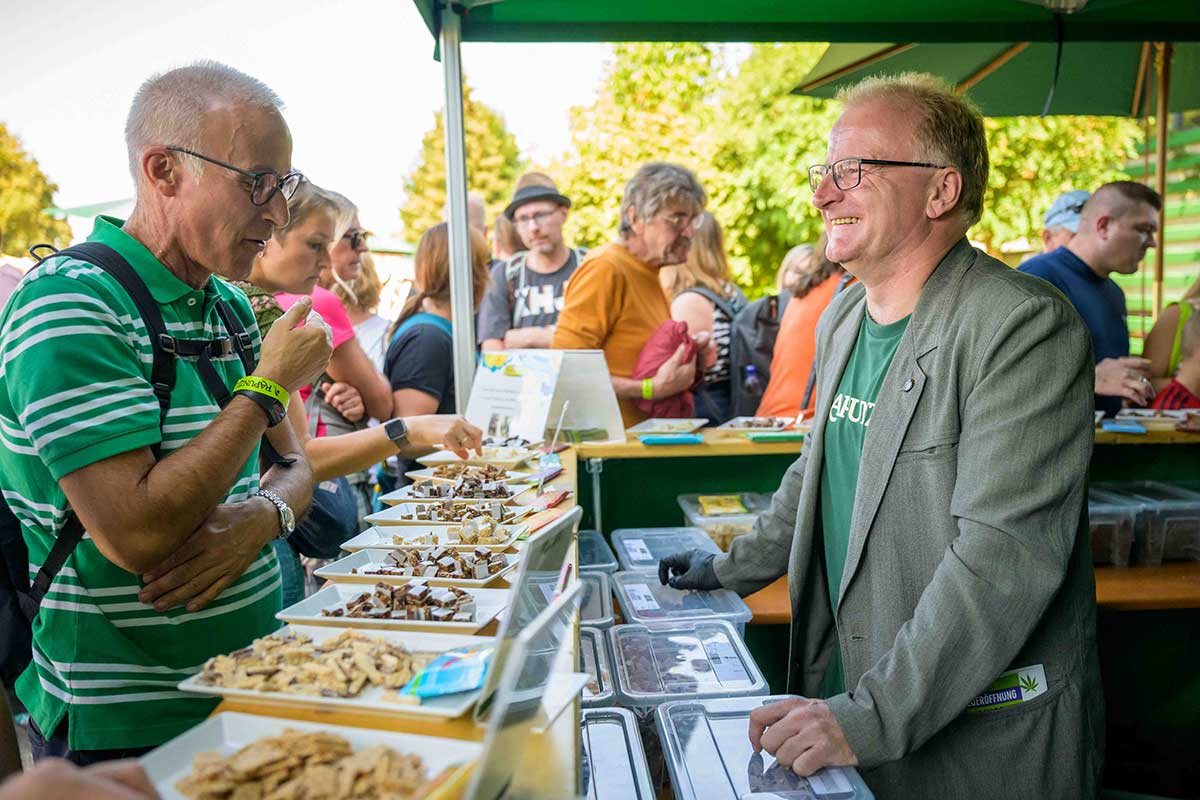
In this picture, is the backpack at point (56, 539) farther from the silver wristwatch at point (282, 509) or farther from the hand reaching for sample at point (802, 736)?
the hand reaching for sample at point (802, 736)

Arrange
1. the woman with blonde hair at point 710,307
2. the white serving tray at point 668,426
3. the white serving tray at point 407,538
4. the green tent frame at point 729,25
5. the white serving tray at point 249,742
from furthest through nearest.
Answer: the woman with blonde hair at point 710,307
the green tent frame at point 729,25
the white serving tray at point 668,426
the white serving tray at point 407,538
the white serving tray at point 249,742

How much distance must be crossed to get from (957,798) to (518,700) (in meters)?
1.45

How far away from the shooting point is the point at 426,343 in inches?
167

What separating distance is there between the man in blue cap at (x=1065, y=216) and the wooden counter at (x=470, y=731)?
5380 mm

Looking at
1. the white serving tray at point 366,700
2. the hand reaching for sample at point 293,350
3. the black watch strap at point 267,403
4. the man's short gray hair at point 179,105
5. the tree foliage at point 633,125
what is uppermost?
the tree foliage at point 633,125

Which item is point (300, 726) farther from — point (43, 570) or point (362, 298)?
point (362, 298)

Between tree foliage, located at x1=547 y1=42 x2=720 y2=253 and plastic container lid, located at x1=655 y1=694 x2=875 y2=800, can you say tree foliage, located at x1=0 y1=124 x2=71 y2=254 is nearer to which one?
tree foliage, located at x1=547 y1=42 x2=720 y2=253

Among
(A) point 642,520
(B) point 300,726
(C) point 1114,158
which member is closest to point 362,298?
(A) point 642,520

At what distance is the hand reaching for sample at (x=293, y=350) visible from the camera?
1763 mm

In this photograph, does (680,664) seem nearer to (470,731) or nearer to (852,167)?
(470,731)

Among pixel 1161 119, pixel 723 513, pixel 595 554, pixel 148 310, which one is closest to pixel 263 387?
pixel 148 310

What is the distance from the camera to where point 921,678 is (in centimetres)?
177

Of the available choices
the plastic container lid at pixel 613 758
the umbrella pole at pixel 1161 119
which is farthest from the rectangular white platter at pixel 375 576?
the umbrella pole at pixel 1161 119

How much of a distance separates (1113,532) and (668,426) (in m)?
1.90
